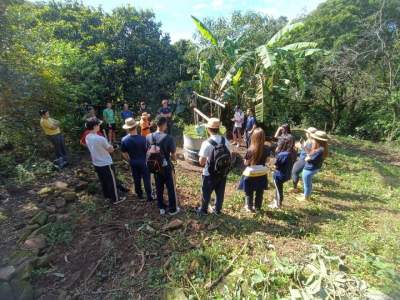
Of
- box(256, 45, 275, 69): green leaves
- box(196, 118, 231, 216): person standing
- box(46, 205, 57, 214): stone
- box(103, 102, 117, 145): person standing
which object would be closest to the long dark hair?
box(196, 118, 231, 216): person standing

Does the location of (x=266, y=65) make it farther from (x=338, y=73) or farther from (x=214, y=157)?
(x=338, y=73)

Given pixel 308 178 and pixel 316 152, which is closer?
pixel 316 152

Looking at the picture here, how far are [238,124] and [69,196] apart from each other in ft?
18.4

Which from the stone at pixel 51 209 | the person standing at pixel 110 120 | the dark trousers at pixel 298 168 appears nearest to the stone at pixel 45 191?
the stone at pixel 51 209

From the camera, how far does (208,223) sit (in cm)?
455

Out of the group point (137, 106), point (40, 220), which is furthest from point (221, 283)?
point (137, 106)

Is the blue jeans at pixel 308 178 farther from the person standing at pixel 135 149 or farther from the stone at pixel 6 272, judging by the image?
the stone at pixel 6 272

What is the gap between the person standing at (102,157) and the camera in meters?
4.70

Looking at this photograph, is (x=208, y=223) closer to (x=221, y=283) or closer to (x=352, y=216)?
(x=221, y=283)

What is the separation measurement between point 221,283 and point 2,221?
376 cm

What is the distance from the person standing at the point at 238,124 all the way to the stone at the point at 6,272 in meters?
6.94

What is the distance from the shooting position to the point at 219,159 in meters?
4.26

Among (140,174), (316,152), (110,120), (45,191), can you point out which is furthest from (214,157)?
(110,120)

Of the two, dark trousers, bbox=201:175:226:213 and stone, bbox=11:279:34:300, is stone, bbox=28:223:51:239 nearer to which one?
stone, bbox=11:279:34:300
